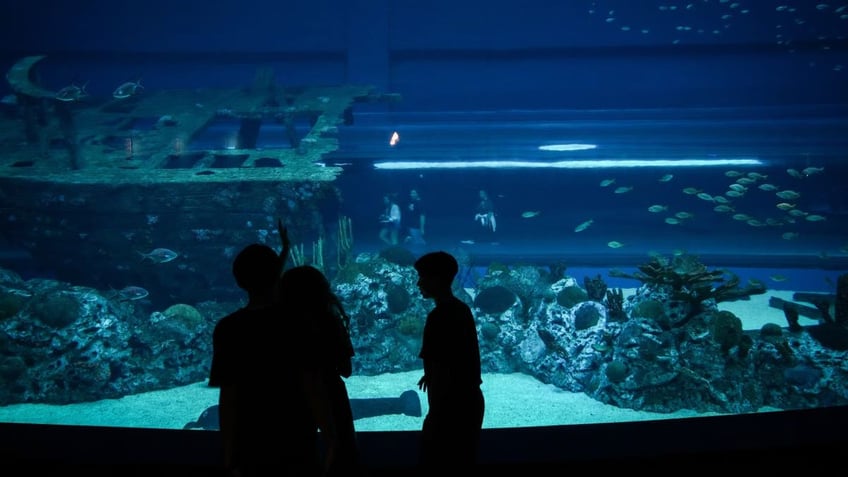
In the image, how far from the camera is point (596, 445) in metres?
2.42

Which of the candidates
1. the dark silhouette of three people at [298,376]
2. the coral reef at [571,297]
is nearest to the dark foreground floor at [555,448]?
the dark silhouette of three people at [298,376]

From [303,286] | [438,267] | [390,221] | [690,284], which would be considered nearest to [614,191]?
[390,221]

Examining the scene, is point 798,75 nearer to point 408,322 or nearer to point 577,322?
point 577,322

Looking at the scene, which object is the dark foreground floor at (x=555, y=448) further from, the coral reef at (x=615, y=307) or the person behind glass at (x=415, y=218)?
the person behind glass at (x=415, y=218)

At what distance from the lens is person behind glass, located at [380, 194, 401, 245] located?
399 inches

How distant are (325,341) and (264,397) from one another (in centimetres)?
28

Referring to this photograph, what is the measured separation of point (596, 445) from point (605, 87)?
559 inches

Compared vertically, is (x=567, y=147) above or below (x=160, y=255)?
above

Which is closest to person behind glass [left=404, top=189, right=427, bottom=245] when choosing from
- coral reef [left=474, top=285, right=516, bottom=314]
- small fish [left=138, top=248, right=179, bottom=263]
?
coral reef [left=474, top=285, right=516, bottom=314]

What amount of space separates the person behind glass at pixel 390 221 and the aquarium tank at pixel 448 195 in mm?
111

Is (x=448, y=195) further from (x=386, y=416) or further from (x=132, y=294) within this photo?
(x=386, y=416)

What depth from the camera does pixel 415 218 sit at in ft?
35.4

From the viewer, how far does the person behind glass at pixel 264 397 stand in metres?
1.72

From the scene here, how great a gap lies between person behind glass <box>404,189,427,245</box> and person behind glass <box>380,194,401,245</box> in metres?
0.30
